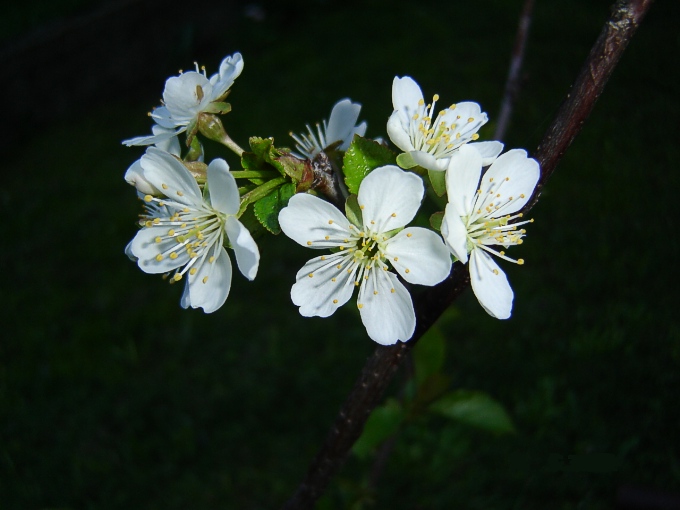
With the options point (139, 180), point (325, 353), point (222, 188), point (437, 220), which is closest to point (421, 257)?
point (437, 220)

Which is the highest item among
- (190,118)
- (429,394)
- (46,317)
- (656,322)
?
(190,118)

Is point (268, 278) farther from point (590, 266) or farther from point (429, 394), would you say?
point (429, 394)

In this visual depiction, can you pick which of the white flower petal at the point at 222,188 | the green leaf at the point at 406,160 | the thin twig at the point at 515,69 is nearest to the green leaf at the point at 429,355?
the thin twig at the point at 515,69

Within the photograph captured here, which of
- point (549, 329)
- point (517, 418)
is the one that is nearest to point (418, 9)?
point (549, 329)

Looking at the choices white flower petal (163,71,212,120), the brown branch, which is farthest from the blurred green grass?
white flower petal (163,71,212,120)

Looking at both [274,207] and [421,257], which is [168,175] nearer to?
[274,207]
